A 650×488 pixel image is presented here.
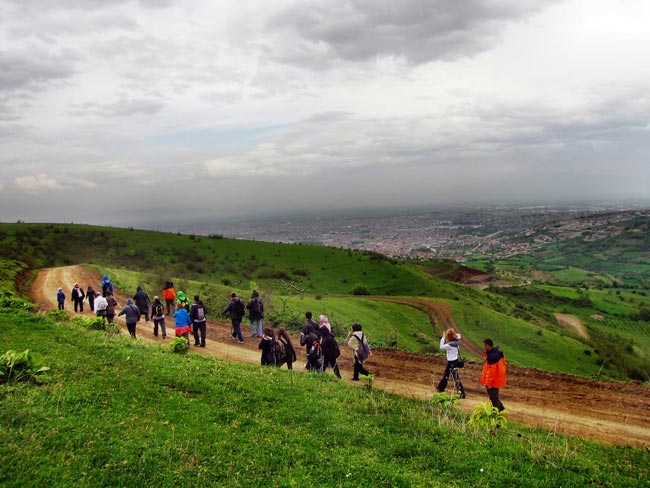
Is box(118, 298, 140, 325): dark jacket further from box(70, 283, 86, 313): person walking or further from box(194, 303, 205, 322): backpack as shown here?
box(70, 283, 86, 313): person walking

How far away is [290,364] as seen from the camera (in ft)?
43.5

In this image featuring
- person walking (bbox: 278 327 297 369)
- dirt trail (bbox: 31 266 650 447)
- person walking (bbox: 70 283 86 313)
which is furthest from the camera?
person walking (bbox: 70 283 86 313)

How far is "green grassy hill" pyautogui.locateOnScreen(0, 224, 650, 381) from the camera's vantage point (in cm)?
2914

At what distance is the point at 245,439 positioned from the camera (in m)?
7.32

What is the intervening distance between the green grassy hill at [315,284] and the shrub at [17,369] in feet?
48.5

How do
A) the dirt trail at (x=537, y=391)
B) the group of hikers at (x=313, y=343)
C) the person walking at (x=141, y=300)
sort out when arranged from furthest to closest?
the person walking at (x=141, y=300) < the dirt trail at (x=537, y=391) < the group of hikers at (x=313, y=343)

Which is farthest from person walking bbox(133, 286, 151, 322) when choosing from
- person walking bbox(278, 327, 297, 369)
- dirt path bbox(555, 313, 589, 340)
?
dirt path bbox(555, 313, 589, 340)

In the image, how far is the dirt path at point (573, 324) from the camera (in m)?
53.7

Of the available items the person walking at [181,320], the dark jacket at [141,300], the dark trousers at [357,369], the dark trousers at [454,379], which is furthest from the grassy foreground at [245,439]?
the dark jacket at [141,300]

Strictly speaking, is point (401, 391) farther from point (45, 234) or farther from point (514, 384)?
point (45, 234)

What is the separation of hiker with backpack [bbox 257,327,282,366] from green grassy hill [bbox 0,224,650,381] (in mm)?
9421

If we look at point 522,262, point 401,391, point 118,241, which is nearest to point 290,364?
point 401,391

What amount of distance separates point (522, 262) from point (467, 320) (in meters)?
136

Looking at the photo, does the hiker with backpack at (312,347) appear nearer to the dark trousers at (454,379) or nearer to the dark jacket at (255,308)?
the dark trousers at (454,379)
